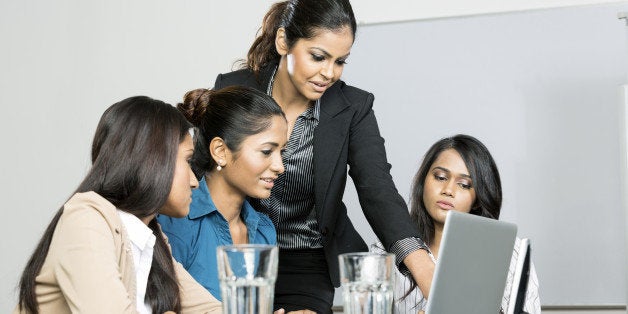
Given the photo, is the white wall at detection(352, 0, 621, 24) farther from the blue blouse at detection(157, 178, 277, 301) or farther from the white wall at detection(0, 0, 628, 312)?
the blue blouse at detection(157, 178, 277, 301)

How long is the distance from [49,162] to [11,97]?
0.36 m

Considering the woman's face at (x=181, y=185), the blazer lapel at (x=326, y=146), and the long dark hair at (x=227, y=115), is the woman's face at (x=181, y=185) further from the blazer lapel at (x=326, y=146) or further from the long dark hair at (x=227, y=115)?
the blazer lapel at (x=326, y=146)

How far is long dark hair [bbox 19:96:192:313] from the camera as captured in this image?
145 centimetres

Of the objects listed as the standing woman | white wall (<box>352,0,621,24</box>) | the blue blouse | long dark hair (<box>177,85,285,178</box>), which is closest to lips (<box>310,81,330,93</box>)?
the standing woman

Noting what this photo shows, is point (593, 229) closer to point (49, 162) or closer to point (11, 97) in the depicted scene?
point (49, 162)

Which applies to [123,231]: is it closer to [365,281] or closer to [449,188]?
[365,281]

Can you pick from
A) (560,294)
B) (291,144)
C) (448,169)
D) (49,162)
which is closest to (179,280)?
(291,144)

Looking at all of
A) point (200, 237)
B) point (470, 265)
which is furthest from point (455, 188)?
point (470, 265)

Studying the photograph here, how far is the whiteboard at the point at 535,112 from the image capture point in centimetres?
319

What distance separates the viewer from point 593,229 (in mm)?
3191

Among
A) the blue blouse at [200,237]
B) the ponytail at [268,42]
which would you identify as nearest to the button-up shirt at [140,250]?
the blue blouse at [200,237]

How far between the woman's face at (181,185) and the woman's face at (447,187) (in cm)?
121

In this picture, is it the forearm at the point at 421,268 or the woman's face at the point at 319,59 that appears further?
the woman's face at the point at 319,59

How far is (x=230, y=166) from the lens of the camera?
2102mm
